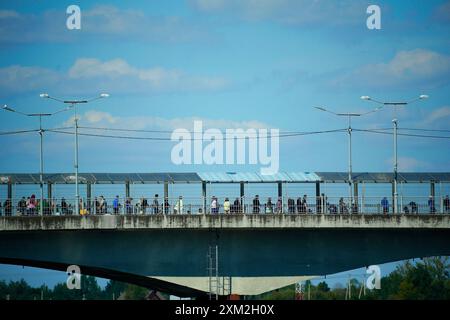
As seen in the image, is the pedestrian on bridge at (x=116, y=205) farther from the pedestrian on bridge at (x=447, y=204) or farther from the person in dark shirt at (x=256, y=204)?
the pedestrian on bridge at (x=447, y=204)

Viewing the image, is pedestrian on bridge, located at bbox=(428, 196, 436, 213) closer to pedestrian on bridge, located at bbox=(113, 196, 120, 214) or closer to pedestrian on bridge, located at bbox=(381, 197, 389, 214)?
pedestrian on bridge, located at bbox=(381, 197, 389, 214)

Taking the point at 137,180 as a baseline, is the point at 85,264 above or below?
below

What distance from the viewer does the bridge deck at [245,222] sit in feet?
223

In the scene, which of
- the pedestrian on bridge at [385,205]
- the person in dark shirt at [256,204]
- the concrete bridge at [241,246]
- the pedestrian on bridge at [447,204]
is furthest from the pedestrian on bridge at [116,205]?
the pedestrian on bridge at [447,204]

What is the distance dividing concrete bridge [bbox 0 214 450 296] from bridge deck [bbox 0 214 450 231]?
62 mm

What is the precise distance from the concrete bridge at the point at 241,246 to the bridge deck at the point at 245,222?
2.4 inches

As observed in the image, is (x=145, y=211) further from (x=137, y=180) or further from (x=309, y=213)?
(x=309, y=213)

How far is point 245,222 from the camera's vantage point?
68562mm

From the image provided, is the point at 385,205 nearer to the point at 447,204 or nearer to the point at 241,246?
the point at 447,204

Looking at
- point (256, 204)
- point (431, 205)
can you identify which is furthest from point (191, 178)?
point (431, 205)

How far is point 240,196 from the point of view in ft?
234
